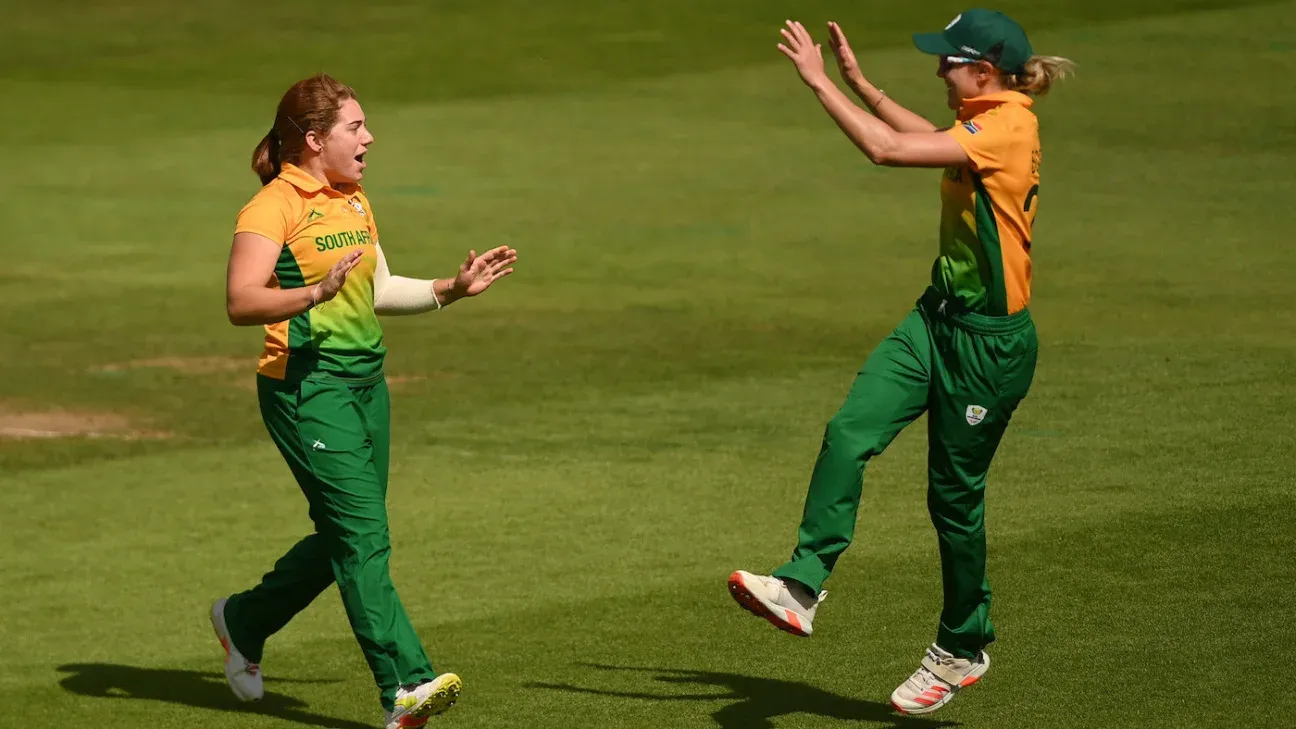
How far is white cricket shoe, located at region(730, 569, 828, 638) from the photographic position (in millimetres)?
6617

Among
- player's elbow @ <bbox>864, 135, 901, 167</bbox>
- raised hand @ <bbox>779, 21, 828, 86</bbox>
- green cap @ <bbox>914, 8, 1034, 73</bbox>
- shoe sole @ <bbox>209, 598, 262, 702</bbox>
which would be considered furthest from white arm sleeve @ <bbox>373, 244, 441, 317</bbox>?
green cap @ <bbox>914, 8, 1034, 73</bbox>

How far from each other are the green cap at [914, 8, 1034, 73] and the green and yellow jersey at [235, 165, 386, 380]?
1986 millimetres

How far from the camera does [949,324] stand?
6953mm

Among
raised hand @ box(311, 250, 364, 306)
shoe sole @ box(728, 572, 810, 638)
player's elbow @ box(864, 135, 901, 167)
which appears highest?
player's elbow @ box(864, 135, 901, 167)

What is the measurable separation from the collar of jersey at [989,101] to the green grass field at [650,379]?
81.3 inches

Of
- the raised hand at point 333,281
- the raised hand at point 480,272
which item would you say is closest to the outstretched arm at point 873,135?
the raised hand at point 480,272

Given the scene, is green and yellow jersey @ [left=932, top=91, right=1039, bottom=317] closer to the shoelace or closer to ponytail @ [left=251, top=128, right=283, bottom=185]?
the shoelace

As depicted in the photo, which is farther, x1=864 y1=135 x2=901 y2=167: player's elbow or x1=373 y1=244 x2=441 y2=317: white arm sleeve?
x1=373 y1=244 x2=441 y2=317: white arm sleeve

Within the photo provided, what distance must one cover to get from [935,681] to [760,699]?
2.35 feet

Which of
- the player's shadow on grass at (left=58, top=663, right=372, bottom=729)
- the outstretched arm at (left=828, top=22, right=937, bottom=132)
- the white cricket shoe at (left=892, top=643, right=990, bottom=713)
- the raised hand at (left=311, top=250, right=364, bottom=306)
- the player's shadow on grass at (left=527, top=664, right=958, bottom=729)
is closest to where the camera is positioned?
the raised hand at (left=311, top=250, right=364, bottom=306)

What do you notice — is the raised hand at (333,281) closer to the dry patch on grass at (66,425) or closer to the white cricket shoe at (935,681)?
the white cricket shoe at (935,681)

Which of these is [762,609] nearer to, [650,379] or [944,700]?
[944,700]

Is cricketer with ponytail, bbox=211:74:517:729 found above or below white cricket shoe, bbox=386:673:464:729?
above

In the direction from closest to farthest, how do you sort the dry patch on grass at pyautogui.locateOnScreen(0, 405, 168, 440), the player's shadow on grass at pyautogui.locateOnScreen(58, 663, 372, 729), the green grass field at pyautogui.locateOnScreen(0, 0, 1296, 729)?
the player's shadow on grass at pyautogui.locateOnScreen(58, 663, 372, 729), the green grass field at pyautogui.locateOnScreen(0, 0, 1296, 729), the dry patch on grass at pyautogui.locateOnScreen(0, 405, 168, 440)
